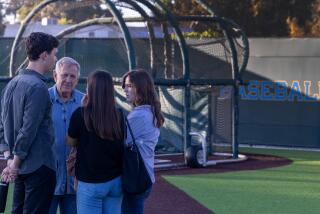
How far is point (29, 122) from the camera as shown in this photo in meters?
5.14

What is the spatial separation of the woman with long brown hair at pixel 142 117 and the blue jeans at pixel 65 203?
385mm

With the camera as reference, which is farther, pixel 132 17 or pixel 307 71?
pixel 307 71

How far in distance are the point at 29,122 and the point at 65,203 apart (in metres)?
0.97

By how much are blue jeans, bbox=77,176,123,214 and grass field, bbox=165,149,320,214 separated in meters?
4.05

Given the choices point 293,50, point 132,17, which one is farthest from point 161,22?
point 293,50

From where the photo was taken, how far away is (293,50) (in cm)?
1894

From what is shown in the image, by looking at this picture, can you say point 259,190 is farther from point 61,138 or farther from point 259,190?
point 61,138

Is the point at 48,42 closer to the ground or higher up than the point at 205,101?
higher up

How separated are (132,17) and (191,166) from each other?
3695 mm

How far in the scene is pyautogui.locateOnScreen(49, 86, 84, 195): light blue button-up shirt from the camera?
569 centimetres

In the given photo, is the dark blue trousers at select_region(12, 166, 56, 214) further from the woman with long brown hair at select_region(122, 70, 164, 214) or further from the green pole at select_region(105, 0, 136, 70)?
the green pole at select_region(105, 0, 136, 70)

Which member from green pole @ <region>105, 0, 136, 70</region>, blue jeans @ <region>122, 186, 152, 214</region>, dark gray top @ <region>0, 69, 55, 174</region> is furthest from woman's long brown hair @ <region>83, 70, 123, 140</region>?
green pole @ <region>105, 0, 136, 70</region>

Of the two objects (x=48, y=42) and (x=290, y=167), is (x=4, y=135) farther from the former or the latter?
(x=290, y=167)

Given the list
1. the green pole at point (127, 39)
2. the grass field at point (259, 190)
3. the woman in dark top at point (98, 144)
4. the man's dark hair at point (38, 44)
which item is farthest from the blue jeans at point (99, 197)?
the green pole at point (127, 39)
